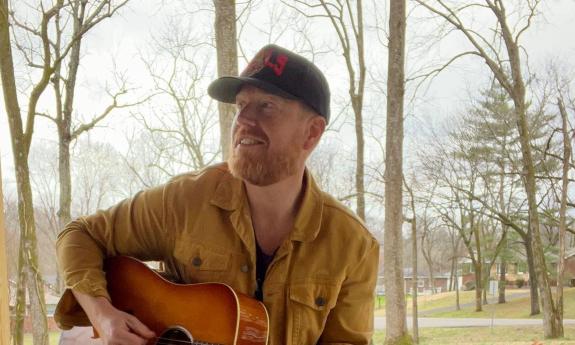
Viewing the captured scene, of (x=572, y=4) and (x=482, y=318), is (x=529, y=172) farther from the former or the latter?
(x=482, y=318)

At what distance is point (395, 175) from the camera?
502 centimetres

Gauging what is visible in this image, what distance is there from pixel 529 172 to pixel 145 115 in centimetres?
421

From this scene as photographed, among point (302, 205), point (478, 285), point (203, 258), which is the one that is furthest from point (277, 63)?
point (478, 285)

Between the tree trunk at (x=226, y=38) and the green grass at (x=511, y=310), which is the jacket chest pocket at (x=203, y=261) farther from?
the green grass at (x=511, y=310)

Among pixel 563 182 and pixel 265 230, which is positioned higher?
pixel 563 182

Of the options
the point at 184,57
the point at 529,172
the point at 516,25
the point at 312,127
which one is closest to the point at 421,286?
the point at 529,172

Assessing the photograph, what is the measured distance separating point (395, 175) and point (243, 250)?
378 centimetres

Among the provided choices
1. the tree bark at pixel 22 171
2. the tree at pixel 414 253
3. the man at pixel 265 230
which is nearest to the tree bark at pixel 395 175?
the tree at pixel 414 253

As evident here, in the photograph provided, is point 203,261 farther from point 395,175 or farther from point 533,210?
point 533,210

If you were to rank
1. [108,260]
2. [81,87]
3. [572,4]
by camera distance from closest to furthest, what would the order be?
[108,260]
[81,87]
[572,4]

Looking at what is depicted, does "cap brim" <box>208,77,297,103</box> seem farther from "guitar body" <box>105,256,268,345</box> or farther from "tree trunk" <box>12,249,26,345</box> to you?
"tree trunk" <box>12,249,26,345</box>

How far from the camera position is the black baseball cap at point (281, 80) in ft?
4.27

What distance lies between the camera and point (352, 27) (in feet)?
22.5

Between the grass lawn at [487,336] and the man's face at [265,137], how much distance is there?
18.0ft
